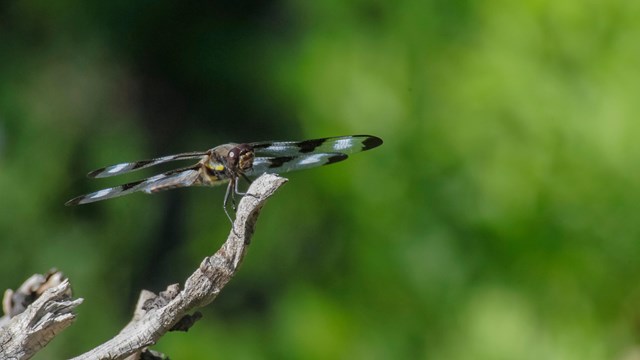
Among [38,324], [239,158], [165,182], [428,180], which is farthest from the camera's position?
[428,180]

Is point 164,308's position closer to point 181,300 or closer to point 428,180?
point 181,300

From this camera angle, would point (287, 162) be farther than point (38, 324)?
Yes

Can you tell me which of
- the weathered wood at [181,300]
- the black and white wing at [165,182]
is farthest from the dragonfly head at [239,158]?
the weathered wood at [181,300]

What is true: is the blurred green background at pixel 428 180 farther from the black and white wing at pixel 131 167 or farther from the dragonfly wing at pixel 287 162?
the black and white wing at pixel 131 167

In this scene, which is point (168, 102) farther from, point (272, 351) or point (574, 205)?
point (574, 205)

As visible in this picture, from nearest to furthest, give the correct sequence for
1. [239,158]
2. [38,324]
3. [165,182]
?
[38,324], [239,158], [165,182]

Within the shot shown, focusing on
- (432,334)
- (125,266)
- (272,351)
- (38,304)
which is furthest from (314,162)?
(125,266)

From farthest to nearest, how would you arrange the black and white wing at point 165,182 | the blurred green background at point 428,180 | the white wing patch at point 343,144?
the blurred green background at point 428,180
the white wing patch at point 343,144
the black and white wing at point 165,182

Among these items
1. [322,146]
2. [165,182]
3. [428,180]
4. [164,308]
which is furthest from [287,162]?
[164,308]
